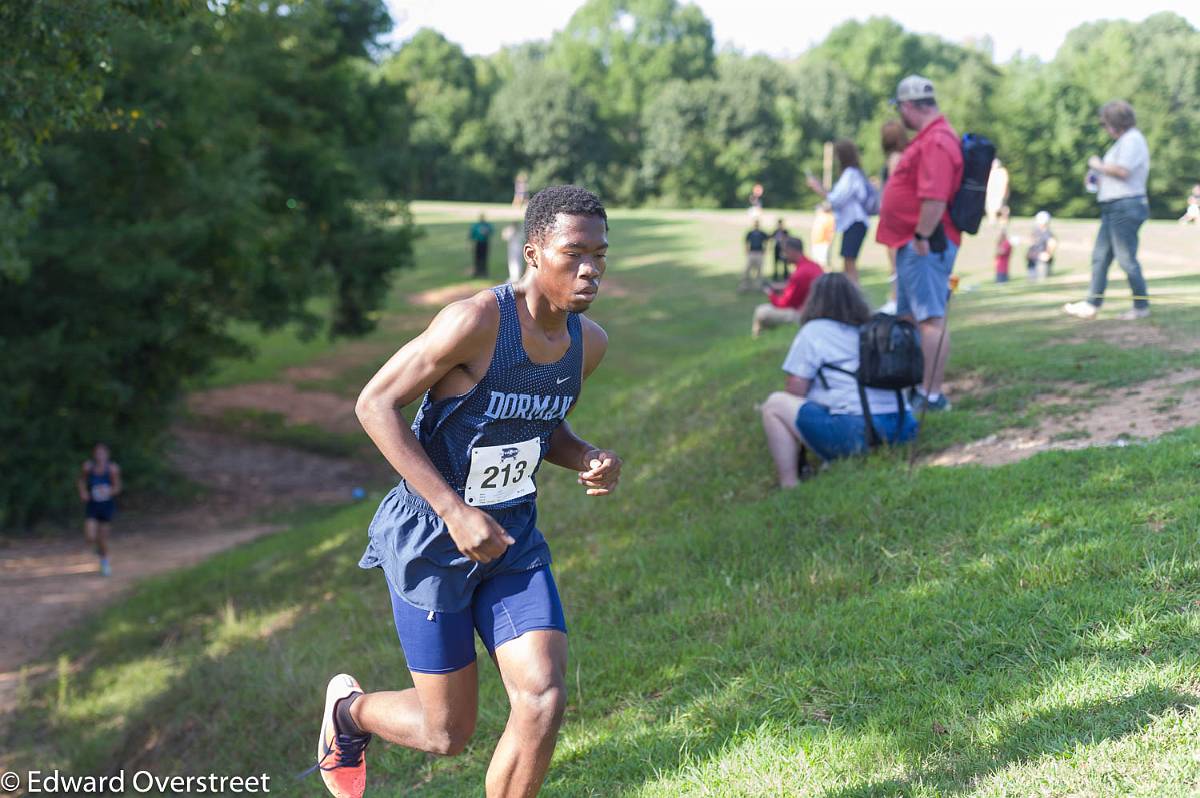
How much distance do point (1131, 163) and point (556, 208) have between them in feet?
26.8

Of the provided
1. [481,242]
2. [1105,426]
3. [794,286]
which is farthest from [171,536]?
[481,242]

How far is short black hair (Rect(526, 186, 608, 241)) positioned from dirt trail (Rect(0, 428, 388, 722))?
373 inches

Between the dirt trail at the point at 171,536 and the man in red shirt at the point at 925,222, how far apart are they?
8.85 m

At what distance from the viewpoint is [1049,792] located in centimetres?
384

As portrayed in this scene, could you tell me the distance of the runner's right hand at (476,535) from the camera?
3.76m

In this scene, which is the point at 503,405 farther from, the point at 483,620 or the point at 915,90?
the point at 915,90

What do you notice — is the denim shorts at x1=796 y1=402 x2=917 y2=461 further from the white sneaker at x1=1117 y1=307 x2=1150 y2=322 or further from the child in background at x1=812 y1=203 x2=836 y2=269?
the child in background at x1=812 y1=203 x2=836 y2=269

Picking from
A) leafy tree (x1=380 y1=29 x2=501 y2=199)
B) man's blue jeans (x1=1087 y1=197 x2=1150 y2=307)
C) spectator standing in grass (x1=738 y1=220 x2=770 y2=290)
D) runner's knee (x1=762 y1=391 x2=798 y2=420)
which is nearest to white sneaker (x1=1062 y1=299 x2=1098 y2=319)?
man's blue jeans (x1=1087 y1=197 x2=1150 y2=307)

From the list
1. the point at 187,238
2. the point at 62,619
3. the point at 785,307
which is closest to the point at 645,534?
the point at 785,307

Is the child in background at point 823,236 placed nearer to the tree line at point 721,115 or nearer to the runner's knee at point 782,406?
the runner's knee at point 782,406

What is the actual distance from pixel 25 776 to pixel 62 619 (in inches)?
225

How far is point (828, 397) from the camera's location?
7855mm

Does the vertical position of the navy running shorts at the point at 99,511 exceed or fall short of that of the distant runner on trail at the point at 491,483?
it falls short

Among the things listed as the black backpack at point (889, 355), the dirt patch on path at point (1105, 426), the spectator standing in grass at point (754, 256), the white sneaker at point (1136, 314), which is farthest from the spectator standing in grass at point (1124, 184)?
the spectator standing in grass at point (754, 256)
